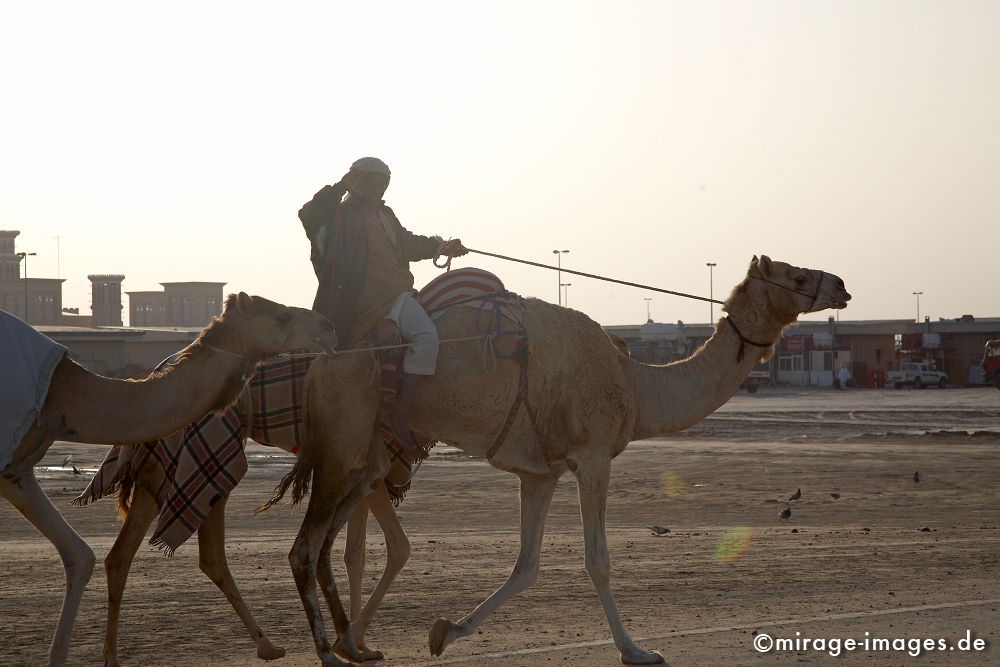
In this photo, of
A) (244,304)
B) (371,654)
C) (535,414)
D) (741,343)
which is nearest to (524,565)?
(535,414)

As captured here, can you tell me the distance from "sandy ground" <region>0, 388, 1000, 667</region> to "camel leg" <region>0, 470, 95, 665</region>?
45.2 inches

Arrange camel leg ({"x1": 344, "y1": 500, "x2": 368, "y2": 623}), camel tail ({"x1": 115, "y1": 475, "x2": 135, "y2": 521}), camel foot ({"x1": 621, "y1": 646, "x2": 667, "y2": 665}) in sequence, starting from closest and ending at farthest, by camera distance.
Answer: camel foot ({"x1": 621, "y1": 646, "x2": 667, "y2": 665}), camel tail ({"x1": 115, "y1": 475, "x2": 135, "y2": 521}), camel leg ({"x1": 344, "y1": 500, "x2": 368, "y2": 623})

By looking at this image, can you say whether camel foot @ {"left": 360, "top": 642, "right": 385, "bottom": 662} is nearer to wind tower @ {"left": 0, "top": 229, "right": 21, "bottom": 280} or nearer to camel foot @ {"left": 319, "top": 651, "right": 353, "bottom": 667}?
camel foot @ {"left": 319, "top": 651, "right": 353, "bottom": 667}

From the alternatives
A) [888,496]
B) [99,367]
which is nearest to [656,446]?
[888,496]

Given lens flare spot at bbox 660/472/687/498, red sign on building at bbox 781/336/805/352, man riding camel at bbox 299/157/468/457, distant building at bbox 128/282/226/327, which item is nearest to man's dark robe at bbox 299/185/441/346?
man riding camel at bbox 299/157/468/457

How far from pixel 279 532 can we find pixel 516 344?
8900 mm

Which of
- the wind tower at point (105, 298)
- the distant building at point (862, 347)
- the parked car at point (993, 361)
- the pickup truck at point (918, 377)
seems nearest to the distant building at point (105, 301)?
the wind tower at point (105, 298)

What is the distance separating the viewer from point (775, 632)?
9078 mm

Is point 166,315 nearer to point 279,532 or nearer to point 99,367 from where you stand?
point 99,367

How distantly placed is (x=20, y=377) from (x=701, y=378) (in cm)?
471

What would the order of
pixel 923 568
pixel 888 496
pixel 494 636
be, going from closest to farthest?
pixel 494 636 < pixel 923 568 < pixel 888 496

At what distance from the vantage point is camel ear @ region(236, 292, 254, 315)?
758 cm

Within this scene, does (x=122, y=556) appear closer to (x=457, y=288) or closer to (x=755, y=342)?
(x=457, y=288)

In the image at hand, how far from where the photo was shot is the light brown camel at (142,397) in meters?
7.39
